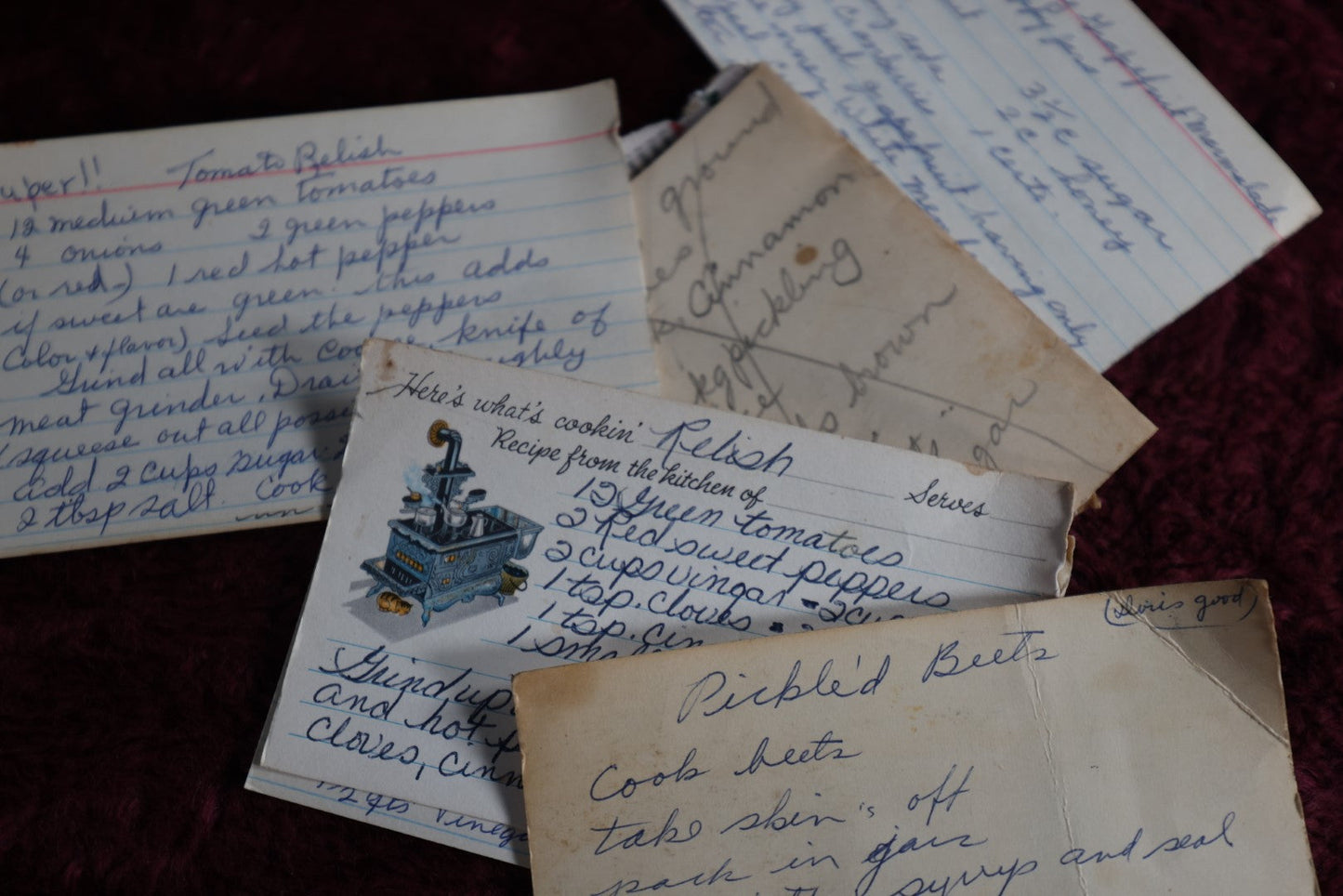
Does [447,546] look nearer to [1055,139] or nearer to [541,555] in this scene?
[541,555]

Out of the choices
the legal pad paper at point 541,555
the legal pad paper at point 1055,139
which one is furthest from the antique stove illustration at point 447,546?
the legal pad paper at point 1055,139

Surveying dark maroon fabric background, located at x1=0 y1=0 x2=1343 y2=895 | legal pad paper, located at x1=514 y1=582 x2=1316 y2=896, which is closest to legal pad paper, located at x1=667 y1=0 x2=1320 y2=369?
dark maroon fabric background, located at x1=0 y1=0 x2=1343 y2=895

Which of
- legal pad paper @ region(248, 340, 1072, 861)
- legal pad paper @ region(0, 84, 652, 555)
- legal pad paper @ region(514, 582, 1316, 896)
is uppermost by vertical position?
legal pad paper @ region(0, 84, 652, 555)

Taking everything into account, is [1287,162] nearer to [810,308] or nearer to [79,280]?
[810,308]

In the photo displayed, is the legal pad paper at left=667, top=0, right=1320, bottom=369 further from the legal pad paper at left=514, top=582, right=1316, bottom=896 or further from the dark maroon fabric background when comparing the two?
the legal pad paper at left=514, top=582, right=1316, bottom=896

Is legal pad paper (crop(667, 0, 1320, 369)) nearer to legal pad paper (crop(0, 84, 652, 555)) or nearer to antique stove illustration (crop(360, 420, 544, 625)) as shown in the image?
legal pad paper (crop(0, 84, 652, 555))

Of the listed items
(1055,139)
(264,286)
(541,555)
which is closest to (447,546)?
(541,555)

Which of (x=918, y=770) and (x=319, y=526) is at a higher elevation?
(x=319, y=526)

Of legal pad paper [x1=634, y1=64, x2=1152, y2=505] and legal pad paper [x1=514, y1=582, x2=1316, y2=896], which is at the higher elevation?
legal pad paper [x1=634, y1=64, x2=1152, y2=505]
